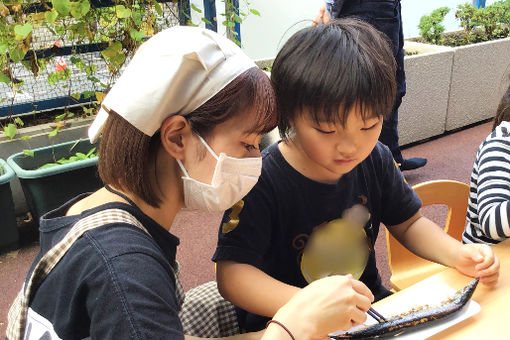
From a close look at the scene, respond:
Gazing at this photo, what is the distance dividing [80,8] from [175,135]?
1.64 m

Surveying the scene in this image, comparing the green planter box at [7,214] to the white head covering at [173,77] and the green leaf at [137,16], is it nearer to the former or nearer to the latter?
the green leaf at [137,16]

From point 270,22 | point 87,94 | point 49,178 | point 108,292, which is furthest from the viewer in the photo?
point 270,22

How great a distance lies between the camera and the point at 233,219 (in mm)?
960

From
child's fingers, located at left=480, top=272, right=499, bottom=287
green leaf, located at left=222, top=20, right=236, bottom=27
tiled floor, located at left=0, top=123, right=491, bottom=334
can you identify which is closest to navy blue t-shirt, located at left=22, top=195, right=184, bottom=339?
child's fingers, located at left=480, top=272, right=499, bottom=287

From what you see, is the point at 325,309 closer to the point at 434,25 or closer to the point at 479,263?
the point at 479,263

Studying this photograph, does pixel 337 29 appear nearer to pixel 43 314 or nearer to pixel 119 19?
pixel 43 314

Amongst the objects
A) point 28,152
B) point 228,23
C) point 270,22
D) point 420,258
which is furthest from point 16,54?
point 270,22

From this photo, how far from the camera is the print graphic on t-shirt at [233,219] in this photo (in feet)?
3.12

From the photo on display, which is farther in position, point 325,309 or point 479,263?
point 479,263

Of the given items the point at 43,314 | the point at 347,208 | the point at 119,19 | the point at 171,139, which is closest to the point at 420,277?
the point at 347,208

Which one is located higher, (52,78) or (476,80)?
(52,78)

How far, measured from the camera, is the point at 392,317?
780mm

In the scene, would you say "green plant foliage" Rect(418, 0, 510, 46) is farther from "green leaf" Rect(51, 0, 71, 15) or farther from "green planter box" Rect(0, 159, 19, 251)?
"green planter box" Rect(0, 159, 19, 251)

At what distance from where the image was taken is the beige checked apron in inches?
27.0
